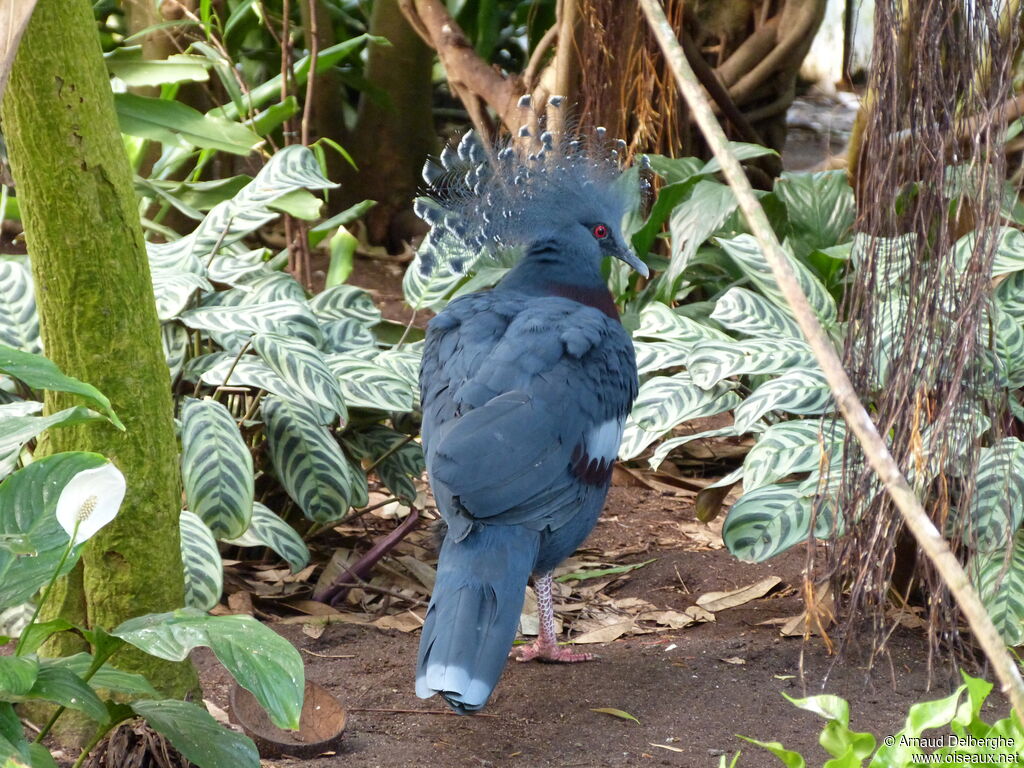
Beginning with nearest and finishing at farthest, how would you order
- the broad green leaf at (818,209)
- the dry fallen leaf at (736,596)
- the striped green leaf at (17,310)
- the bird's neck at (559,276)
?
the striped green leaf at (17,310)
the bird's neck at (559,276)
the dry fallen leaf at (736,596)
the broad green leaf at (818,209)

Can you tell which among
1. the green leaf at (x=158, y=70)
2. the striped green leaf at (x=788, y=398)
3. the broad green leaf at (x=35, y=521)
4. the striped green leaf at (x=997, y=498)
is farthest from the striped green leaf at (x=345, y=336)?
the striped green leaf at (x=997, y=498)

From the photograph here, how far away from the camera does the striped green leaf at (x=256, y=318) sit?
288 cm

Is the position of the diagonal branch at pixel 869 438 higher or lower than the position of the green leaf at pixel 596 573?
higher

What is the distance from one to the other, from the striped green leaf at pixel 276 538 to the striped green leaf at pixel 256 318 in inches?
19.1

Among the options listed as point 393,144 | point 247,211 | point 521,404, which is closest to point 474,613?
point 521,404

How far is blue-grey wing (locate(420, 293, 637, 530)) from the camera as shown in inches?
93.4

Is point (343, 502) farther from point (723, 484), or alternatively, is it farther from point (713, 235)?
point (713, 235)

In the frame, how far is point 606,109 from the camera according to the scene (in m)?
3.99

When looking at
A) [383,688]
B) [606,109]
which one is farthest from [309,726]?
[606,109]

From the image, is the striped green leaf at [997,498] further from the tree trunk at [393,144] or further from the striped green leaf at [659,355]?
the tree trunk at [393,144]

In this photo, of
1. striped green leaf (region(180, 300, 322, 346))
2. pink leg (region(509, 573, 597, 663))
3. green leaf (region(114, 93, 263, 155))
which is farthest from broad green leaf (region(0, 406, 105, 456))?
green leaf (region(114, 93, 263, 155))

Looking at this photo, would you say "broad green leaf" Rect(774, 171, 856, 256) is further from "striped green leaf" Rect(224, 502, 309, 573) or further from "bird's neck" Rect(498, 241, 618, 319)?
"striped green leaf" Rect(224, 502, 309, 573)

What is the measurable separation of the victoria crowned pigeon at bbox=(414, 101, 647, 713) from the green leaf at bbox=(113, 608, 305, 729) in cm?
54

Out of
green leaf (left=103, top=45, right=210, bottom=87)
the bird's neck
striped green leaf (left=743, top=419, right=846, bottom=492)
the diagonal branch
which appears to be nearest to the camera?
the diagonal branch
